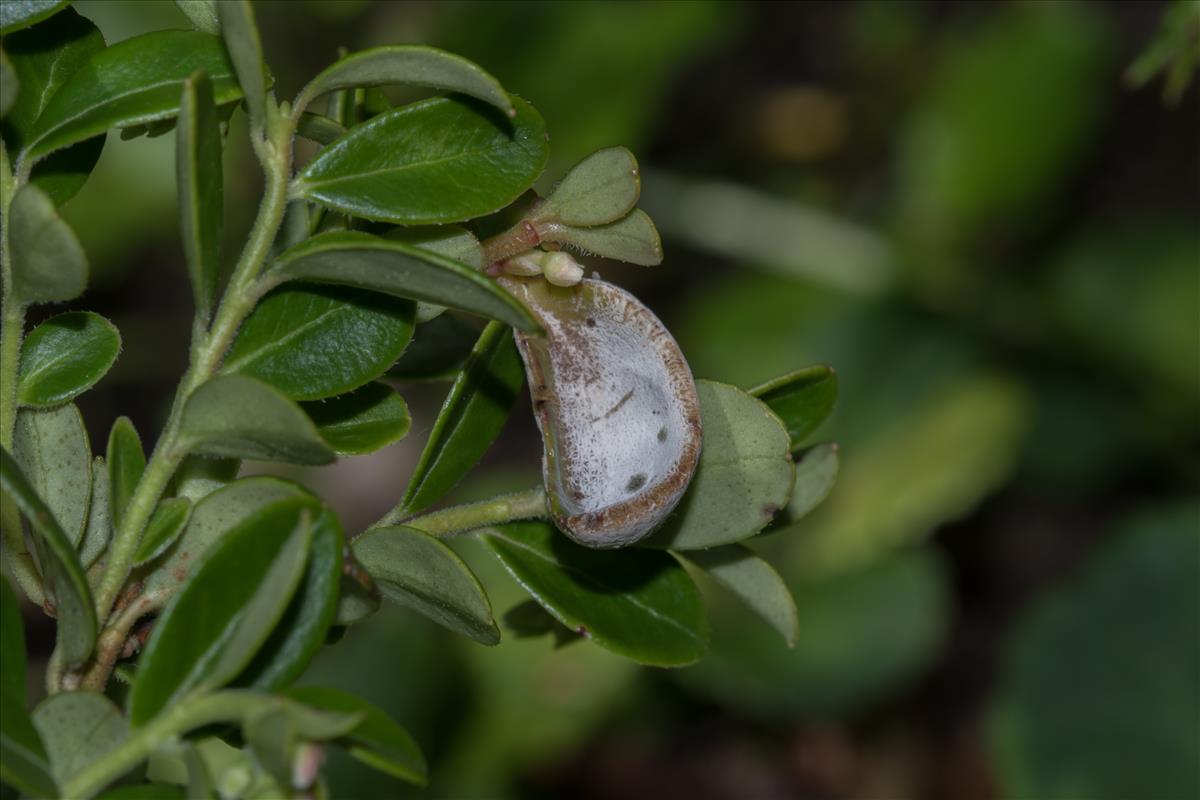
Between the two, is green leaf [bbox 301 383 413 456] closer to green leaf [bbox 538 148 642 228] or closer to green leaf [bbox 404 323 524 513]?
green leaf [bbox 404 323 524 513]

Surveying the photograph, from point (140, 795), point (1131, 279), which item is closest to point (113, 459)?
point (140, 795)

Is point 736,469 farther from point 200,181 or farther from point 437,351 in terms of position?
point 200,181

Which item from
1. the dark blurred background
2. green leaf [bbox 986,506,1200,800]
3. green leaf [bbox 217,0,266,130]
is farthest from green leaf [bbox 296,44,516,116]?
green leaf [bbox 986,506,1200,800]

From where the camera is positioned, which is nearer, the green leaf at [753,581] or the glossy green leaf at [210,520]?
the glossy green leaf at [210,520]

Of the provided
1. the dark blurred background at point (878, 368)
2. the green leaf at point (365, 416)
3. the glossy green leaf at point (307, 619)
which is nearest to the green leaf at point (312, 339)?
the green leaf at point (365, 416)

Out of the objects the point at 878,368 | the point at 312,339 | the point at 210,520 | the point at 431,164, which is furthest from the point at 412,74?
the point at 878,368

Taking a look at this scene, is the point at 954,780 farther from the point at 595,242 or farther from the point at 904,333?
the point at 595,242

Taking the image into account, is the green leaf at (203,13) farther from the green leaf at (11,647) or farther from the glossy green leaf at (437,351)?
the green leaf at (11,647)
